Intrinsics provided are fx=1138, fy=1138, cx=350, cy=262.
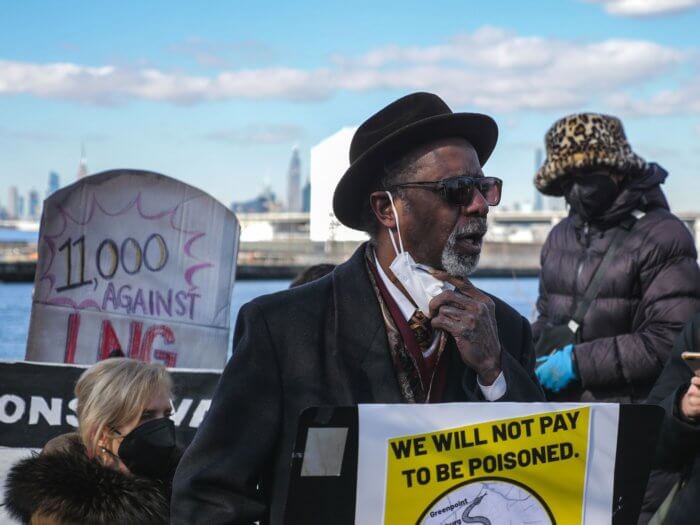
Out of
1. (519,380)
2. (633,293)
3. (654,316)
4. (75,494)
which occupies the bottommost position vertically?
(75,494)

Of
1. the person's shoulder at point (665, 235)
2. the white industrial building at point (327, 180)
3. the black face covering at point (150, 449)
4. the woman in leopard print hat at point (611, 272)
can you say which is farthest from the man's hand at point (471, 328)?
the white industrial building at point (327, 180)

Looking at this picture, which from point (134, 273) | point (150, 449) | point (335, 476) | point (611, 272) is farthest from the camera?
point (134, 273)

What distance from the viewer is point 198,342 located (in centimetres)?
670

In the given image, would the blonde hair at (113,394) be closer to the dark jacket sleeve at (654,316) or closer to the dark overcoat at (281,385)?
the dark overcoat at (281,385)

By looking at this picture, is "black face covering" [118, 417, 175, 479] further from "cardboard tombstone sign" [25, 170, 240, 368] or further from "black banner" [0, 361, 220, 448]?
"cardboard tombstone sign" [25, 170, 240, 368]

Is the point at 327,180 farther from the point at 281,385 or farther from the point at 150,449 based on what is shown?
the point at 281,385

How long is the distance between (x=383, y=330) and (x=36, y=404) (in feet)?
12.0

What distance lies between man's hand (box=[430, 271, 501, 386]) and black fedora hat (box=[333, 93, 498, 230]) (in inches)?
15.7

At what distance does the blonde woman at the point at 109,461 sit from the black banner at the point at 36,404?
1.57 m

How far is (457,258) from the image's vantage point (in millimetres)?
2623

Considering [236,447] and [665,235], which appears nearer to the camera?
[236,447]

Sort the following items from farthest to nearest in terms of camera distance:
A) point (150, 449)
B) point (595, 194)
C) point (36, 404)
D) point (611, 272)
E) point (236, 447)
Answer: point (36, 404) → point (595, 194) → point (611, 272) → point (150, 449) → point (236, 447)

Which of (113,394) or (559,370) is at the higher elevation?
(559,370)

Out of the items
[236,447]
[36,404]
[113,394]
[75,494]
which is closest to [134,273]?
[36,404]
